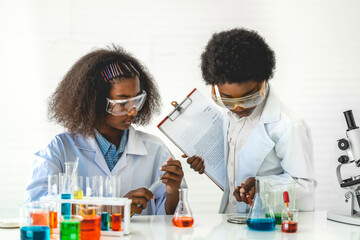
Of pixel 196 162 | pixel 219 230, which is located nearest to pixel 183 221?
pixel 219 230

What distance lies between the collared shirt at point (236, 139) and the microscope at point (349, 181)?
0.52 m

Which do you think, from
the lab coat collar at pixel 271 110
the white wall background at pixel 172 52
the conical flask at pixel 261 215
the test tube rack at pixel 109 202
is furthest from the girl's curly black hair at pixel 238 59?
the white wall background at pixel 172 52

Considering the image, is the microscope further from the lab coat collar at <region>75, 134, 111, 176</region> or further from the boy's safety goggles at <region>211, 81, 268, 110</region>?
the lab coat collar at <region>75, 134, 111, 176</region>

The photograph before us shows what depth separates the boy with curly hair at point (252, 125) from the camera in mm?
2342

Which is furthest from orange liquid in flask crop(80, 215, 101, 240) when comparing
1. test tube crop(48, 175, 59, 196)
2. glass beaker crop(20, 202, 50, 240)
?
test tube crop(48, 175, 59, 196)

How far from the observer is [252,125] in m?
2.63

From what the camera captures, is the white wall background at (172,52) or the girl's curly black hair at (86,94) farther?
the white wall background at (172,52)

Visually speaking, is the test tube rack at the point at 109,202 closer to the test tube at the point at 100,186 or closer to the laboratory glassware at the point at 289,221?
the test tube at the point at 100,186

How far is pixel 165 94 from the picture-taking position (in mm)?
3895

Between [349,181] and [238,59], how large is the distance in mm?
839

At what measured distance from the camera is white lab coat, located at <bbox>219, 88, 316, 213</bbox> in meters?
2.38

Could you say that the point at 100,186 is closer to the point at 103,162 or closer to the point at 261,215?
the point at 103,162

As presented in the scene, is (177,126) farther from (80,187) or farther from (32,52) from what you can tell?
(32,52)

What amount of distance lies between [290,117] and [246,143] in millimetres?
290
